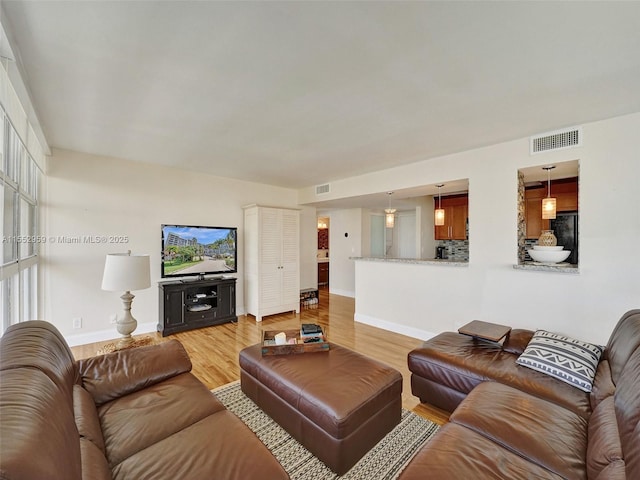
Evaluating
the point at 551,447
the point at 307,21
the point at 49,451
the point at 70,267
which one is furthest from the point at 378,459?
the point at 70,267

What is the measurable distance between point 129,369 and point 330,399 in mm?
1262

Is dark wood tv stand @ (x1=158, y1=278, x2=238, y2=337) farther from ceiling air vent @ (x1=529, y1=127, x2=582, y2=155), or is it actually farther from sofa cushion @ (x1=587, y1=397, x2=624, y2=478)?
ceiling air vent @ (x1=529, y1=127, x2=582, y2=155)

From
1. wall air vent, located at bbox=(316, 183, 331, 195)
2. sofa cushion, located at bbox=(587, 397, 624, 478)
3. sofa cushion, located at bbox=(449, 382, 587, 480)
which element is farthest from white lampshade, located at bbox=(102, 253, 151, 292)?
wall air vent, located at bbox=(316, 183, 331, 195)

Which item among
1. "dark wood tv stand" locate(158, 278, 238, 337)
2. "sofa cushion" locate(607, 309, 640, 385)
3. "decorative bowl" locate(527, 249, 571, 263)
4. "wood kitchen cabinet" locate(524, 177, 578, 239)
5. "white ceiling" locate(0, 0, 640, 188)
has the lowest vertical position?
"dark wood tv stand" locate(158, 278, 238, 337)

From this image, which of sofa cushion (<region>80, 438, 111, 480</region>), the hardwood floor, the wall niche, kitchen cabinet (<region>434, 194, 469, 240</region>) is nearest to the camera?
sofa cushion (<region>80, 438, 111, 480</region>)

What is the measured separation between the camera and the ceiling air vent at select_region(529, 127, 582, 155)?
9.05 feet

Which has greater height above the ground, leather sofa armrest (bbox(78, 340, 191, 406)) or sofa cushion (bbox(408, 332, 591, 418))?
leather sofa armrest (bbox(78, 340, 191, 406))

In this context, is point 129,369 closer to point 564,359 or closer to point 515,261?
point 564,359

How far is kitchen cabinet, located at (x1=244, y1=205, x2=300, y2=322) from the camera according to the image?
4.86 meters

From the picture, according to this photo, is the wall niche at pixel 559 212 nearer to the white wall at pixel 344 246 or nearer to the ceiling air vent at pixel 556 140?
the ceiling air vent at pixel 556 140

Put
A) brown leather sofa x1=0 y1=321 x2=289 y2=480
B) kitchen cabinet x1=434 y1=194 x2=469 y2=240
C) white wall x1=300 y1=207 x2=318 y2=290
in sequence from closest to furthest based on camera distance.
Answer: brown leather sofa x1=0 y1=321 x2=289 y2=480 < kitchen cabinet x1=434 y1=194 x2=469 y2=240 < white wall x1=300 y1=207 x2=318 y2=290

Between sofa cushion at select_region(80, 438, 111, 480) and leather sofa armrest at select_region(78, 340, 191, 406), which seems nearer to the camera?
sofa cushion at select_region(80, 438, 111, 480)

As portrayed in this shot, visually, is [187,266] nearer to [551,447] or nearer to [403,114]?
[403,114]

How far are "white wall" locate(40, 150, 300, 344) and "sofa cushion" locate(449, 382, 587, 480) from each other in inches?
169
